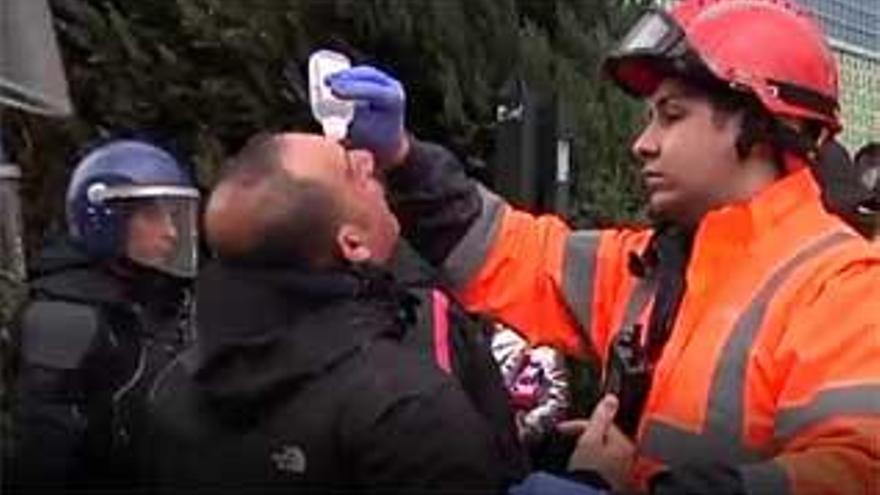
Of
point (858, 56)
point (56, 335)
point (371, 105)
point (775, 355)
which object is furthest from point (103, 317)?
point (858, 56)

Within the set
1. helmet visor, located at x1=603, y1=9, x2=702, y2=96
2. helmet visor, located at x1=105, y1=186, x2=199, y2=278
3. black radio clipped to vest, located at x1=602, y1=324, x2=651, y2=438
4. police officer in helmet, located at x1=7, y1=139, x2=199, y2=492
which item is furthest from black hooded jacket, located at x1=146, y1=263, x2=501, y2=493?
helmet visor, located at x1=105, y1=186, x2=199, y2=278

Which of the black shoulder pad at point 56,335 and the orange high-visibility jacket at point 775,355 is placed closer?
the orange high-visibility jacket at point 775,355

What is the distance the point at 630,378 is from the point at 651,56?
46cm

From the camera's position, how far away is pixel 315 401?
2.59 meters

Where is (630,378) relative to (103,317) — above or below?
above

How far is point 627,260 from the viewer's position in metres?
3.04

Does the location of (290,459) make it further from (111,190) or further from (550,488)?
(111,190)

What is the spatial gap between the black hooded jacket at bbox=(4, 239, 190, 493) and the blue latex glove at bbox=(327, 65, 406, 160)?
1041mm

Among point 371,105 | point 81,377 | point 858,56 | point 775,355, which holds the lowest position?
point 858,56

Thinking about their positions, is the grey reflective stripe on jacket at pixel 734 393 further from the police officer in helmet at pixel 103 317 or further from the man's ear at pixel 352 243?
the police officer in helmet at pixel 103 317

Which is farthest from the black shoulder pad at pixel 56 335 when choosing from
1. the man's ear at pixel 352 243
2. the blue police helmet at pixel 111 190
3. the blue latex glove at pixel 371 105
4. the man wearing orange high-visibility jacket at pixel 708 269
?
the man's ear at pixel 352 243

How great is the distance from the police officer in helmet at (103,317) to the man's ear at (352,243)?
1090 mm

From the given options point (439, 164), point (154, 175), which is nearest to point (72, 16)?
point (154, 175)

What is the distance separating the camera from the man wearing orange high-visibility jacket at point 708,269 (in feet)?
8.29
